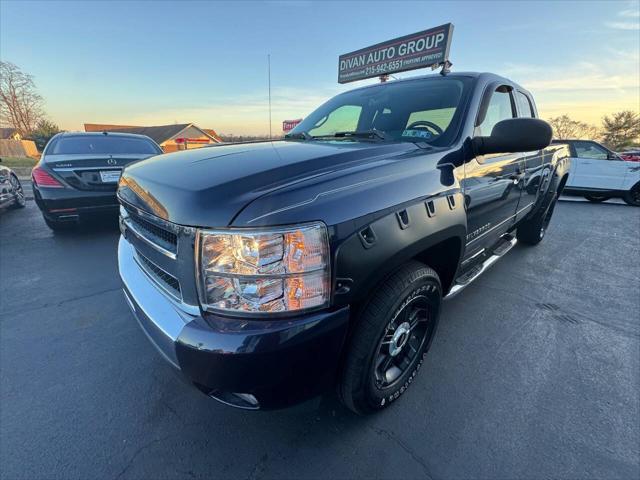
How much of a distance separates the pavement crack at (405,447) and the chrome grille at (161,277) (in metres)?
1.29

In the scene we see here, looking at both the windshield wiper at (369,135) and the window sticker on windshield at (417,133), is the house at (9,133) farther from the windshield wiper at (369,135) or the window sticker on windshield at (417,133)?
the window sticker on windshield at (417,133)

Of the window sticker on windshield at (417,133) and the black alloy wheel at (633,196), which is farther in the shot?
the black alloy wheel at (633,196)

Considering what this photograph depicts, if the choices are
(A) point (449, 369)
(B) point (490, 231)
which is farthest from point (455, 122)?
(A) point (449, 369)

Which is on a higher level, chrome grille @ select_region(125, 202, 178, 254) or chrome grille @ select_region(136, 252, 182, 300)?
chrome grille @ select_region(125, 202, 178, 254)

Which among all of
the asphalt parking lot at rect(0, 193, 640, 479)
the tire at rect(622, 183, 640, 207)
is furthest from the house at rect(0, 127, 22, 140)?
the tire at rect(622, 183, 640, 207)

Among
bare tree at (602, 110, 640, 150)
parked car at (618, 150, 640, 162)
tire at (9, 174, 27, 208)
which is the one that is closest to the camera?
tire at (9, 174, 27, 208)

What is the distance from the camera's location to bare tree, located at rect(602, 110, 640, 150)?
113 ft

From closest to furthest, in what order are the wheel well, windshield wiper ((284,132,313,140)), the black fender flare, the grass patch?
1. the black fender flare
2. the wheel well
3. windshield wiper ((284,132,313,140))
4. the grass patch

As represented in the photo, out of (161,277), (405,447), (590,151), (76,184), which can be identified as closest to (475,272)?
(405,447)

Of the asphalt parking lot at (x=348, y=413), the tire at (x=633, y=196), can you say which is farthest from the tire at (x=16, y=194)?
the tire at (x=633, y=196)

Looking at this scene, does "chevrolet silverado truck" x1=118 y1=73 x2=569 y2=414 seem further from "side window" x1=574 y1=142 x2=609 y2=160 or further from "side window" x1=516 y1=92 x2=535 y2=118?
"side window" x1=574 y1=142 x2=609 y2=160

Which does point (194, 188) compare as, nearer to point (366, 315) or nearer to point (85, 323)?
point (366, 315)

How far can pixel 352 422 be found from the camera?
5.93 ft

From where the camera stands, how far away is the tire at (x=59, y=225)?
189 inches
